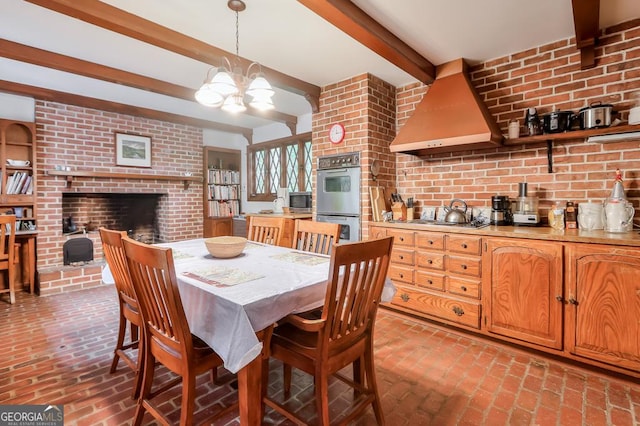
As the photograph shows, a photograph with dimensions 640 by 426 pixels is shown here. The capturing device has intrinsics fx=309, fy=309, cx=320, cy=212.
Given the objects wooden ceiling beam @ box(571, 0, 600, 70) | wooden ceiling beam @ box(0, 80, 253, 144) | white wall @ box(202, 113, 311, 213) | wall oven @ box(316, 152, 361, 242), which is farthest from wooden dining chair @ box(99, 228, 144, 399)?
white wall @ box(202, 113, 311, 213)

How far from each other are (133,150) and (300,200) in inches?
98.8

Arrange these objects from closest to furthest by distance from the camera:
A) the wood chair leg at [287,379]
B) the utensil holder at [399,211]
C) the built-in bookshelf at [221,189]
→ the wood chair leg at [287,379], the utensil holder at [399,211], the built-in bookshelf at [221,189]

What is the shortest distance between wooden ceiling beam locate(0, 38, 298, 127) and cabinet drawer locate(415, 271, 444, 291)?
3.19m

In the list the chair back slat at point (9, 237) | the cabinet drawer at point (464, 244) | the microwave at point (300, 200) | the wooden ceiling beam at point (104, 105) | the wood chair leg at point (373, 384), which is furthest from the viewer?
the microwave at point (300, 200)

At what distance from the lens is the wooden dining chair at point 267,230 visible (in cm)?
254

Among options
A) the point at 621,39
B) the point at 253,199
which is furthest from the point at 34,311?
the point at 621,39

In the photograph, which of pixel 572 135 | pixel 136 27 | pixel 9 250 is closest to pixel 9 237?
pixel 9 250

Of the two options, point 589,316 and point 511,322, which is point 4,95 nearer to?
point 511,322

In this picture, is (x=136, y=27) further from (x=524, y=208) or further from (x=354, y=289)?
(x=524, y=208)

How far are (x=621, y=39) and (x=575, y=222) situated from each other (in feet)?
4.50

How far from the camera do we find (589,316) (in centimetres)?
195

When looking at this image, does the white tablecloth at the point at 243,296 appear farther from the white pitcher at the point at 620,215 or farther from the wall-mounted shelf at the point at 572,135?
the wall-mounted shelf at the point at 572,135

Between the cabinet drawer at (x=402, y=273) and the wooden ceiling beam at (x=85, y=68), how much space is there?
2.98 m

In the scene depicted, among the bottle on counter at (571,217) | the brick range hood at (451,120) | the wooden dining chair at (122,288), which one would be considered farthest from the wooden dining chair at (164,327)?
the bottle on counter at (571,217)
